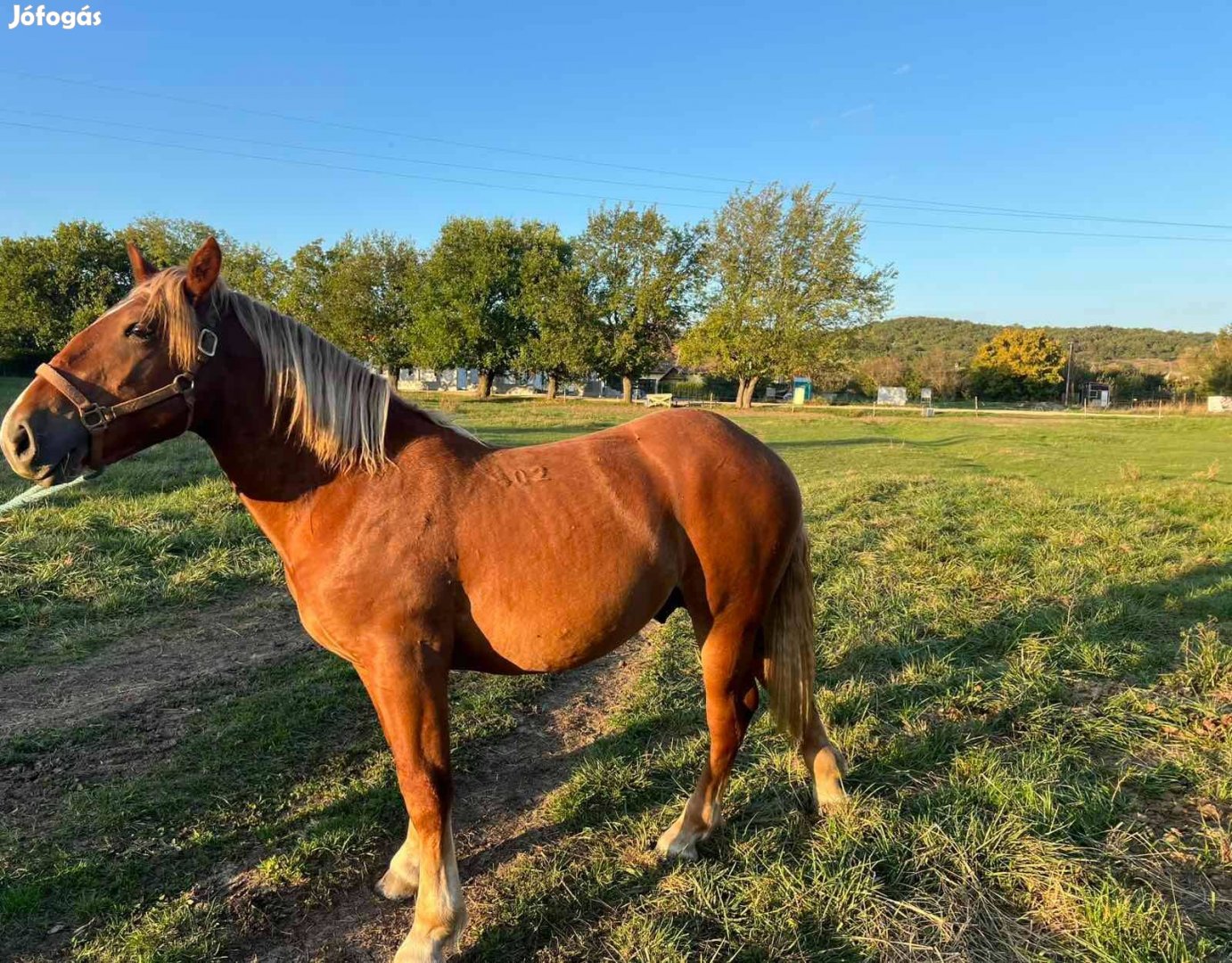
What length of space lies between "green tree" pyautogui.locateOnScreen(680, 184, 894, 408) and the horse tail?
37834 mm

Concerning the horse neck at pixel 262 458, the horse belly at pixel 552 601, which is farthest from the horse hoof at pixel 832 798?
the horse neck at pixel 262 458

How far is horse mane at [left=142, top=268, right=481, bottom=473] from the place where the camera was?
2225 millimetres

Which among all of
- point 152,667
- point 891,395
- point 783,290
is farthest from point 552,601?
point 891,395

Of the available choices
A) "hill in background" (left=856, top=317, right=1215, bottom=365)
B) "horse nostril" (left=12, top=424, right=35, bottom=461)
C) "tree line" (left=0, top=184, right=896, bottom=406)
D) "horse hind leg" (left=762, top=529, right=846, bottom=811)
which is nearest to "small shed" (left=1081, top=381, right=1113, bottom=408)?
"hill in background" (left=856, top=317, right=1215, bottom=365)

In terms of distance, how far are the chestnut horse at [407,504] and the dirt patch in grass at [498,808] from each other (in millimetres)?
168

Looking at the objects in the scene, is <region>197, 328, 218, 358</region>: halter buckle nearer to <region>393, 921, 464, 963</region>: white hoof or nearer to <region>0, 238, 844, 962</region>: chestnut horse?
<region>0, 238, 844, 962</region>: chestnut horse

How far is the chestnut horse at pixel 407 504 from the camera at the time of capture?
2020 mm

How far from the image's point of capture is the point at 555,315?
41.5 meters

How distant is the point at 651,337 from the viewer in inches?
1725

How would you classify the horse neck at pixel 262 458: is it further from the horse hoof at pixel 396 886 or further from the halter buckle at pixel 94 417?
the horse hoof at pixel 396 886

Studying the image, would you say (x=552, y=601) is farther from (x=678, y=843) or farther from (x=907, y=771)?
(x=907, y=771)

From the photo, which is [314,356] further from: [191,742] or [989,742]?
[989,742]

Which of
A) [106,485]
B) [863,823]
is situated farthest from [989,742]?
[106,485]

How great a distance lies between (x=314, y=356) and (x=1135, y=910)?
11.1ft
